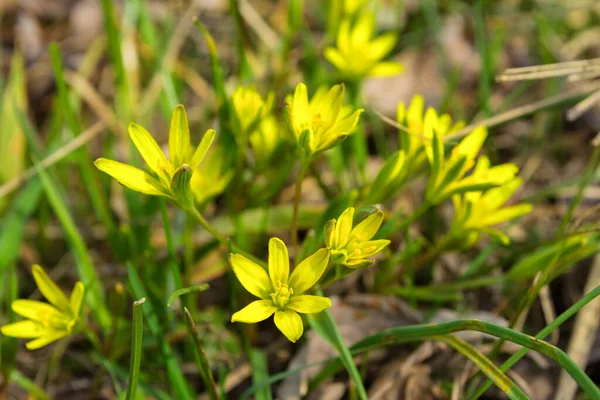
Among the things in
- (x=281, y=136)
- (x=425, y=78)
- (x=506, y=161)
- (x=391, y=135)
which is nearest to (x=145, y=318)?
(x=281, y=136)

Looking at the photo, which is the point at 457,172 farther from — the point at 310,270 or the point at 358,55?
the point at 358,55

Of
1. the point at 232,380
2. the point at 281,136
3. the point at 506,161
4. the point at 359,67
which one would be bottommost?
the point at 232,380

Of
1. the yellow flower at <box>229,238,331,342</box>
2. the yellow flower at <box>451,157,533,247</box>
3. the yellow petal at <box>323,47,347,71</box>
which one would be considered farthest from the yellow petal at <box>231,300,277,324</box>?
the yellow petal at <box>323,47,347,71</box>

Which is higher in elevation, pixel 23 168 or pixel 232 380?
pixel 23 168

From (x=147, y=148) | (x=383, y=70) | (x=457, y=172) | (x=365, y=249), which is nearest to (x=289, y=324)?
(x=365, y=249)

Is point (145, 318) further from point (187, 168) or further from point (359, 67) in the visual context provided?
point (359, 67)

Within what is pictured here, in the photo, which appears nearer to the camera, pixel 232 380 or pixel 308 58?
pixel 232 380
